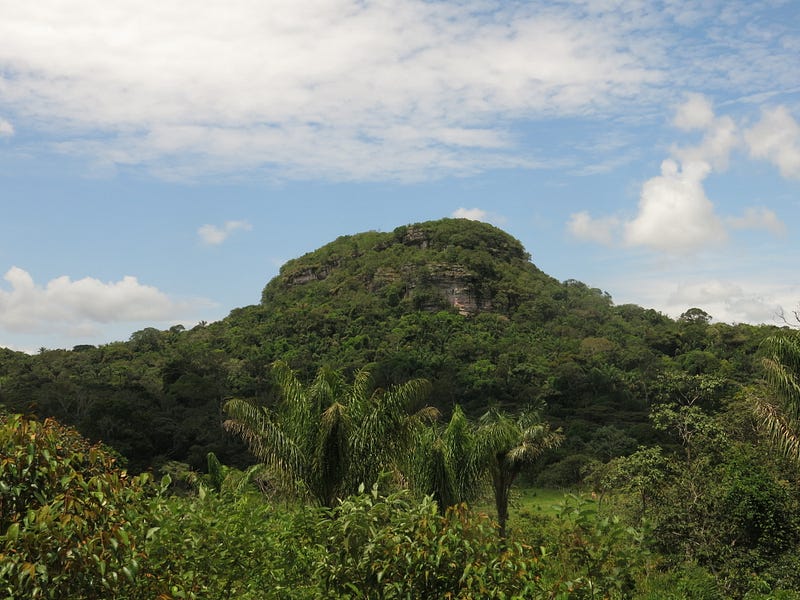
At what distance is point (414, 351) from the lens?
7469cm

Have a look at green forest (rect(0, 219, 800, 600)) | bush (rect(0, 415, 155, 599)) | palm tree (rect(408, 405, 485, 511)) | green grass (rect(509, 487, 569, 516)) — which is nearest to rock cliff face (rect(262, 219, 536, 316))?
green forest (rect(0, 219, 800, 600))

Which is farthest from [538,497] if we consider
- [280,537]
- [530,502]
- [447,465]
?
[280,537]

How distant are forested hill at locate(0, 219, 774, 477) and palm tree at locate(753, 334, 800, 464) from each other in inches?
447

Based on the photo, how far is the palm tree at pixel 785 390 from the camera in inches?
551

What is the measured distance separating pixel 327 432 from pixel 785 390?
8.97m

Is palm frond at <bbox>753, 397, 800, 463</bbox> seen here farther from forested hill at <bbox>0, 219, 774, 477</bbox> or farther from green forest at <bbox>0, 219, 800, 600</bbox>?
forested hill at <bbox>0, 219, 774, 477</bbox>

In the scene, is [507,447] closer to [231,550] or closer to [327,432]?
[327,432]

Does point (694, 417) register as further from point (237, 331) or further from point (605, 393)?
point (237, 331)

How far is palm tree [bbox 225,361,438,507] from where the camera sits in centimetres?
1270

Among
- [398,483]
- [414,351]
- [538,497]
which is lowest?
[538,497]

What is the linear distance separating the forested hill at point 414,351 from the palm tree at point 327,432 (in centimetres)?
1577

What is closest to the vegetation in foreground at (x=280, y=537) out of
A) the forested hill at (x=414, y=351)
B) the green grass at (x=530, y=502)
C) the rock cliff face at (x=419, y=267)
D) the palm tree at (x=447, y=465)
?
the palm tree at (x=447, y=465)

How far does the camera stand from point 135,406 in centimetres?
4612

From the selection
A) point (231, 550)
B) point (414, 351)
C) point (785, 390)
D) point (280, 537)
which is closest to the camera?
point (231, 550)
